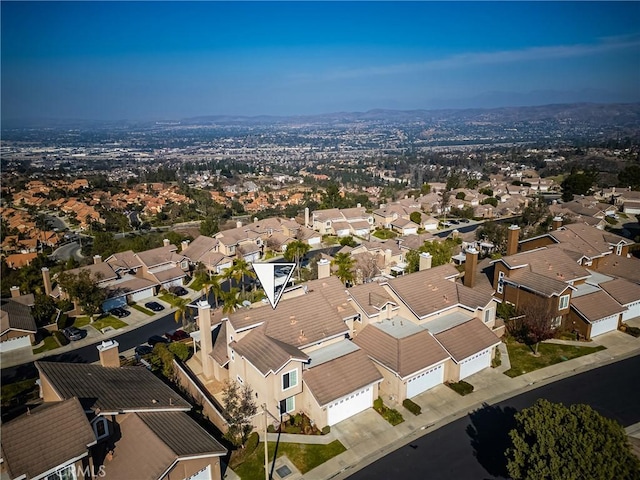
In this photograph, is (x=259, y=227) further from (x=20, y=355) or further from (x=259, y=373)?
(x=259, y=373)

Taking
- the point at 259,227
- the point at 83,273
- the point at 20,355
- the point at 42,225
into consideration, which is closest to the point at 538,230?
the point at 259,227

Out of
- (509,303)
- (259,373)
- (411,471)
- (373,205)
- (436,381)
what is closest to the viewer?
(411,471)

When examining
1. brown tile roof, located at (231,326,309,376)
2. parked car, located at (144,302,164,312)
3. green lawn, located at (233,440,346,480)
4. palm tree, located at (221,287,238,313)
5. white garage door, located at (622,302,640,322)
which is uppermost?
brown tile roof, located at (231,326,309,376)

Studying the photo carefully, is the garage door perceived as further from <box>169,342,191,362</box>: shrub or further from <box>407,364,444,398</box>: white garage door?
<box>169,342,191,362</box>: shrub

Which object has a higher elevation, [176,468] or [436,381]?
[176,468]

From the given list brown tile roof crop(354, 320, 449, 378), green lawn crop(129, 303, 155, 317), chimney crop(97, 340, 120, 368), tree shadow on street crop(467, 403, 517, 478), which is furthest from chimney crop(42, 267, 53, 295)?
tree shadow on street crop(467, 403, 517, 478)

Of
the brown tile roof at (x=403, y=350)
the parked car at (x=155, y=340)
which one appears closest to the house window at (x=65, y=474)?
the brown tile roof at (x=403, y=350)
